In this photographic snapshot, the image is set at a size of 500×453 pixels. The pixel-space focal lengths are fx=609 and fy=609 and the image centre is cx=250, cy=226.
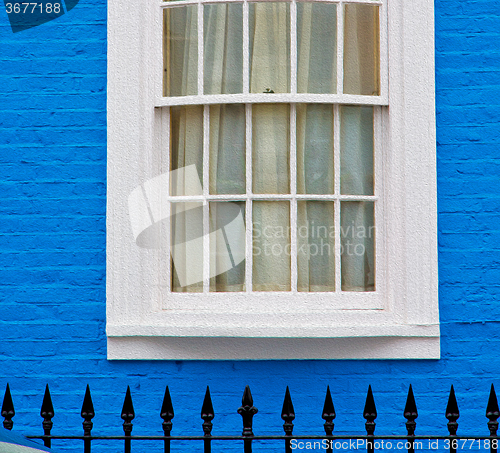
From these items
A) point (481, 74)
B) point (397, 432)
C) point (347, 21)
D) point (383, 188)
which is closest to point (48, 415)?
point (397, 432)

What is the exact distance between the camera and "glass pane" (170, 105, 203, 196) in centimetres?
359

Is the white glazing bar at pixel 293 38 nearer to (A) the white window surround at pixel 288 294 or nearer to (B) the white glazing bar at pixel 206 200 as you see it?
(A) the white window surround at pixel 288 294

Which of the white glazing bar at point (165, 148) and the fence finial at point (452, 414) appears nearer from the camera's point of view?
the fence finial at point (452, 414)

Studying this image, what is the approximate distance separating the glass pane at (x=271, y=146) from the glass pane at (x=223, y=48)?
0.22 meters

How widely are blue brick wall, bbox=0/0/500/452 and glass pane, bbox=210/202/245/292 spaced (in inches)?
18.8

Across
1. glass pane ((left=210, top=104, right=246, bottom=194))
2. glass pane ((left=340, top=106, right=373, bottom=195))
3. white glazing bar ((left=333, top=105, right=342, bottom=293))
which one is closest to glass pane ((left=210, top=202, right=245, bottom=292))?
glass pane ((left=210, top=104, right=246, bottom=194))

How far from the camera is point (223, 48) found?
11.7 ft

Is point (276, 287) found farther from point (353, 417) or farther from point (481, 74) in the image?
point (481, 74)

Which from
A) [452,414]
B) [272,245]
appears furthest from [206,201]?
→ [452,414]

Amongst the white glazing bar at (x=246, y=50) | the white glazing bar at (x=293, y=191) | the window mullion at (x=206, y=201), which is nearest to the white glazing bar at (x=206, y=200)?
the window mullion at (x=206, y=201)

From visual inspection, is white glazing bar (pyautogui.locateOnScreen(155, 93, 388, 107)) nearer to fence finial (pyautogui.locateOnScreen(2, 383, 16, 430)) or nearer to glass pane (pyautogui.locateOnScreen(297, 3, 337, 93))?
glass pane (pyautogui.locateOnScreen(297, 3, 337, 93))

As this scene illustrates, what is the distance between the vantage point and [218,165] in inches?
141

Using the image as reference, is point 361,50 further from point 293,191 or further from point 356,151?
point 293,191

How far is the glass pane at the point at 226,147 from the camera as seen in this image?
3.57m
